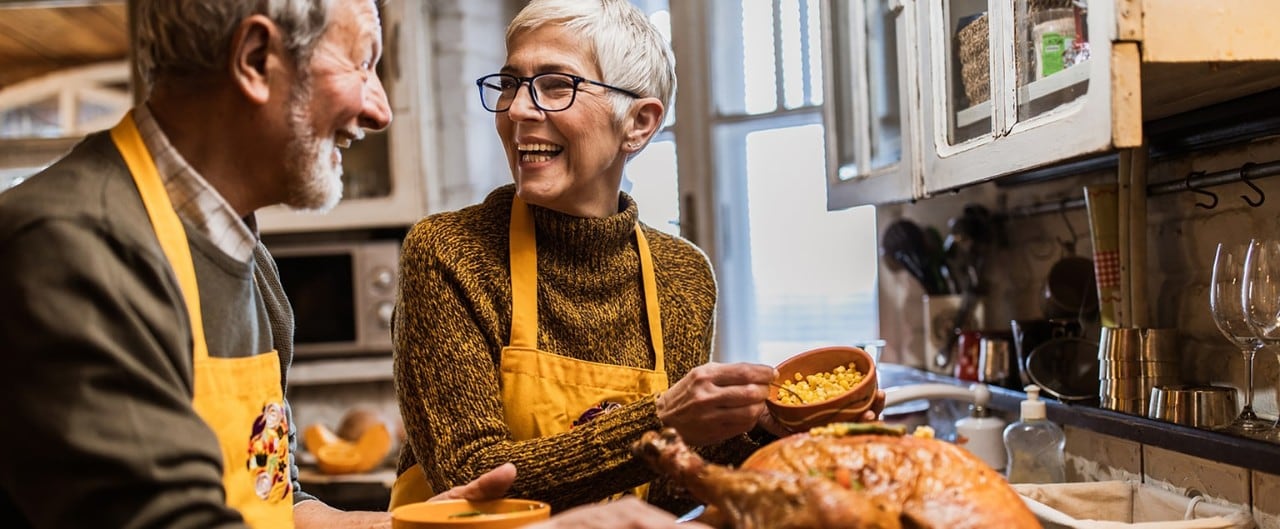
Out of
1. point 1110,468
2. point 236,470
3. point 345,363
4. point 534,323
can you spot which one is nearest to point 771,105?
point 345,363

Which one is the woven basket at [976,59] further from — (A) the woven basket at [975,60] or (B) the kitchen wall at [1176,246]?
(B) the kitchen wall at [1176,246]

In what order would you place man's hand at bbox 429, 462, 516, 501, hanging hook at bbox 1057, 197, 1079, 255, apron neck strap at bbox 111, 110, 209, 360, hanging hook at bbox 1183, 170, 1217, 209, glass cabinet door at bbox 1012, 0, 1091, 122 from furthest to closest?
hanging hook at bbox 1057, 197, 1079, 255 → hanging hook at bbox 1183, 170, 1217, 209 → glass cabinet door at bbox 1012, 0, 1091, 122 → man's hand at bbox 429, 462, 516, 501 → apron neck strap at bbox 111, 110, 209, 360

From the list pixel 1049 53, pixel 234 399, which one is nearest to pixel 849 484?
pixel 234 399

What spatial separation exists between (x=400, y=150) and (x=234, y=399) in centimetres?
253

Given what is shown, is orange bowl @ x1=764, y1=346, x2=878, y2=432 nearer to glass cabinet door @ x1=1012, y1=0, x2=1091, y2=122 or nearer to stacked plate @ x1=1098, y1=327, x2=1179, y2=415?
glass cabinet door @ x1=1012, y1=0, x2=1091, y2=122

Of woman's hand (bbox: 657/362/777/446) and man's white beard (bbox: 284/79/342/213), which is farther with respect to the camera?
woman's hand (bbox: 657/362/777/446)

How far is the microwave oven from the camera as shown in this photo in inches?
141

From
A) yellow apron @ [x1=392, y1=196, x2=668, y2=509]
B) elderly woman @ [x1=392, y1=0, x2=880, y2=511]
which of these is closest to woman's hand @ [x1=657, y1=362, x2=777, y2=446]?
elderly woman @ [x1=392, y1=0, x2=880, y2=511]

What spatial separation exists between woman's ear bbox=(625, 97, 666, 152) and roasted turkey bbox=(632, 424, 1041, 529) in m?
0.78

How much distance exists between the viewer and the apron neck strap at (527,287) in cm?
161

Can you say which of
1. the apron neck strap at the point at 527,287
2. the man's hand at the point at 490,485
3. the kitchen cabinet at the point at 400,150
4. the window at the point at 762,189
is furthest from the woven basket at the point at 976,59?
the kitchen cabinet at the point at 400,150

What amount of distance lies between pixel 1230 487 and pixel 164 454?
1453 millimetres

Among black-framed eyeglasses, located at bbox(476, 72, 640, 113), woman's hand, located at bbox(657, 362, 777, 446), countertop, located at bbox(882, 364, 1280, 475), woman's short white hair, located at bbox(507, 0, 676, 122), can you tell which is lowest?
countertop, located at bbox(882, 364, 1280, 475)

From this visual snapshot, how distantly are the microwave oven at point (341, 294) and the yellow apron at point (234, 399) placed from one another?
233 cm
